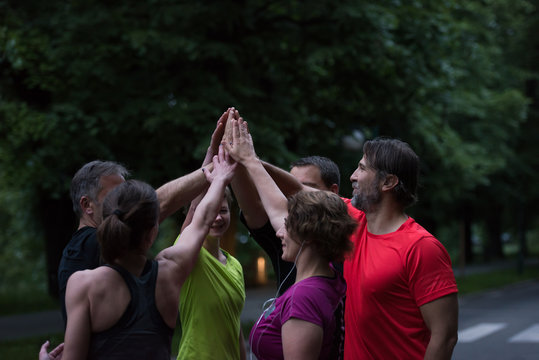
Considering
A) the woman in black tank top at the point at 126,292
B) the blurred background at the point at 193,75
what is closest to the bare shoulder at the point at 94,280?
the woman in black tank top at the point at 126,292

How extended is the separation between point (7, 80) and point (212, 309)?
10.7 metres

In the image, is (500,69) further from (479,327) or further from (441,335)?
(441,335)

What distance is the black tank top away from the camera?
235 cm

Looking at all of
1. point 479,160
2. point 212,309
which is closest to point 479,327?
point 479,160

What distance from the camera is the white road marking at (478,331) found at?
37.5 feet

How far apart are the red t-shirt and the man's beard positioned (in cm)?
19

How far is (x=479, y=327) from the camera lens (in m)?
12.9

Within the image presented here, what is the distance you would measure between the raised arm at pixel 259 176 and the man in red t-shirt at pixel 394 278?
13.9 inches

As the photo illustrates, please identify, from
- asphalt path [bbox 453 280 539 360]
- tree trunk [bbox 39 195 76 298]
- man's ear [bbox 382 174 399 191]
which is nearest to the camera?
man's ear [bbox 382 174 399 191]

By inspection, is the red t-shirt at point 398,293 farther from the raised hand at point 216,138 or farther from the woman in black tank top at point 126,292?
the raised hand at point 216,138

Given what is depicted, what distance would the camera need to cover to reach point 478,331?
40.4 ft

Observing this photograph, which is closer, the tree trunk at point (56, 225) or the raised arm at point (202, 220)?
the raised arm at point (202, 220)

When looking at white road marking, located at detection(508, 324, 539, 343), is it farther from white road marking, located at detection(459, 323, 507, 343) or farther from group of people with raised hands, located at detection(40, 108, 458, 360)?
group of people with raised hands, located at detection(40, 108, 458, 360)

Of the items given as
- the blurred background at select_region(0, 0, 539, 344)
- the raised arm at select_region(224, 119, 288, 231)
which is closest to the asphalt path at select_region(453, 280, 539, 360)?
the blurred background at select_region(0, 0, 539, 344)
